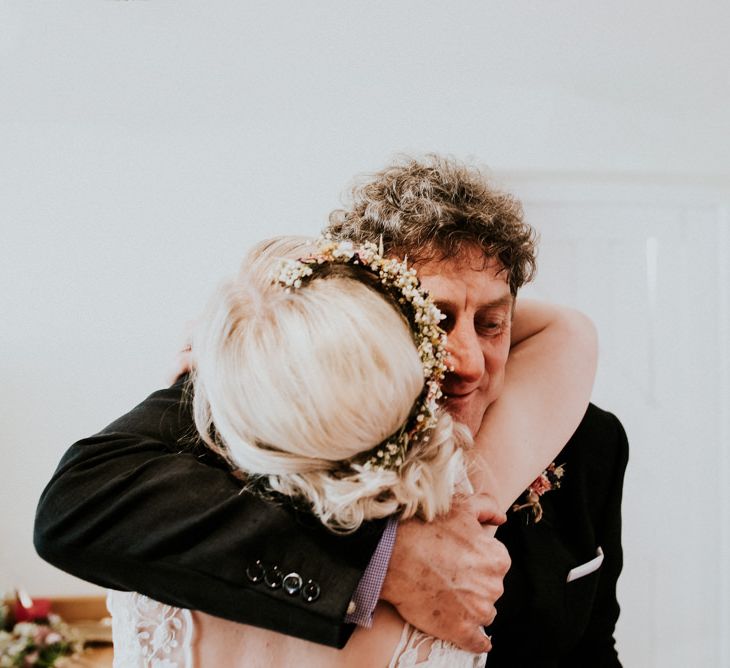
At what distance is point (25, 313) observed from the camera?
7.75 ft

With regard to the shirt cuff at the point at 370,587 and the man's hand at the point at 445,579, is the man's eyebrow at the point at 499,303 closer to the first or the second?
the man's hand at the point at 445,579

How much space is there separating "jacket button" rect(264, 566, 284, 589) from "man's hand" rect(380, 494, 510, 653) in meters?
0.15

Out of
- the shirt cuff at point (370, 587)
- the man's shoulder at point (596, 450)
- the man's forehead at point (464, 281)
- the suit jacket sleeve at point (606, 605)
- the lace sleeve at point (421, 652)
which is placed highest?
the man's forehead at point (464, 281)

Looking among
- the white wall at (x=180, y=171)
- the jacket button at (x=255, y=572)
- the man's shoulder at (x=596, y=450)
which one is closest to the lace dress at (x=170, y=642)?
the jacket button at (x=255, y=572)

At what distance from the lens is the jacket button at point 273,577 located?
773 millimetres

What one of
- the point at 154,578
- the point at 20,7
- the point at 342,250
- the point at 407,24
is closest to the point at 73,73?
the point at 20,7

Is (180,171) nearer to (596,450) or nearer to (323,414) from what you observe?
(596,450)

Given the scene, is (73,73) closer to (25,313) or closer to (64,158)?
(64,158)

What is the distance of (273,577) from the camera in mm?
779

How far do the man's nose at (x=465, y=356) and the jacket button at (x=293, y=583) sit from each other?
Answer: 43 cm

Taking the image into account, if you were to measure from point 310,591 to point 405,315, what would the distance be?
14.9 inches

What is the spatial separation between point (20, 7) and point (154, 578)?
6.01 ft

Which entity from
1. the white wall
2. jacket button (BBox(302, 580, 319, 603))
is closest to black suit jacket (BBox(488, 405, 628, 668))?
jacket button (BBox(302, 580, 319, 603))

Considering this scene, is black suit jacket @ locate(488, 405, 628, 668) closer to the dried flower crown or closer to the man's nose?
the man's nose
